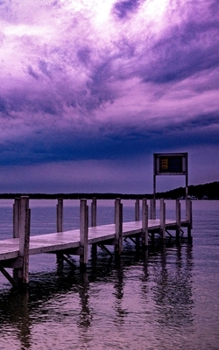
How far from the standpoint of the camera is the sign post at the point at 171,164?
29281 millimetres

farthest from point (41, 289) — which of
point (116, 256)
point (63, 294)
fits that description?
point (116, 256)

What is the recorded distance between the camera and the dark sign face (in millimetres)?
29359

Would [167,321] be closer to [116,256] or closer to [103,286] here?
[103,286]

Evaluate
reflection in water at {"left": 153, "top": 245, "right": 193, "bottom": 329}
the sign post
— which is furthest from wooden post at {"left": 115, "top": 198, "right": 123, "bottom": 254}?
the sign post

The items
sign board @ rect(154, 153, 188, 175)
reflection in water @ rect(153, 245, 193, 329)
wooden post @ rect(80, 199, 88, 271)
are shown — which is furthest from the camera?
sign board @ rect(154, 153, 188, 175)

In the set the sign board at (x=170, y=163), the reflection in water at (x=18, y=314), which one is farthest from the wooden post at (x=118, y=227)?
the sign board at (x=170, y=163)

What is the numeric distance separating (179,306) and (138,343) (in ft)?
9.40

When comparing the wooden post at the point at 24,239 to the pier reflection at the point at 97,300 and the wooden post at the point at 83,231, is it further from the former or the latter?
the wooden post at the point at 83,231

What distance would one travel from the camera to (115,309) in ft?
36.0

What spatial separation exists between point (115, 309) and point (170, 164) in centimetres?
1913

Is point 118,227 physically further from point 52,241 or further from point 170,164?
point 170,164

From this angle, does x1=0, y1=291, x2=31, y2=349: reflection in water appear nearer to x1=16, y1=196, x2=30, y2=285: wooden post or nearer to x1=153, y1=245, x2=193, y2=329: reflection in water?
x1=16, y1=196, x2=30, y2=285: wooden post

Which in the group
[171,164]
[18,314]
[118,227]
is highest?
[171,164]

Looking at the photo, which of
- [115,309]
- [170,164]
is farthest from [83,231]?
[170,164]
